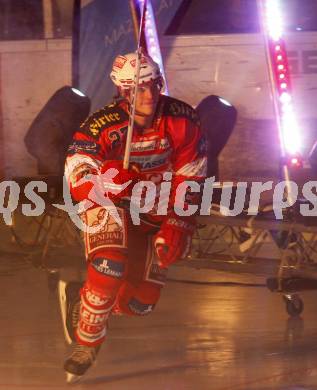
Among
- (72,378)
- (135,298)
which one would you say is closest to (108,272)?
(72,378)

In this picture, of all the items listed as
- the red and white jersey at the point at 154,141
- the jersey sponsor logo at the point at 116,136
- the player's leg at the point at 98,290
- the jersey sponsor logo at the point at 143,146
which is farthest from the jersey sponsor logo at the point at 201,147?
the player's leg at the point at 98,290

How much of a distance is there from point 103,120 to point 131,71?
33cm

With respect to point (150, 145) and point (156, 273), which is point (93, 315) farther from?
point (150, 145)

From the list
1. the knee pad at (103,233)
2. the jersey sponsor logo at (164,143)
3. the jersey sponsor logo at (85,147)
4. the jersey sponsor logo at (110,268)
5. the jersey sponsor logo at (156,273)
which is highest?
the jersey sponsor logo at (85,147)

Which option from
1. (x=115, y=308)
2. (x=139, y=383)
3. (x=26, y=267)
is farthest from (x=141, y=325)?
(x=26, y=267)

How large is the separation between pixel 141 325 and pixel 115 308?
3.20 ft

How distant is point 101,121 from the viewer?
273 inches

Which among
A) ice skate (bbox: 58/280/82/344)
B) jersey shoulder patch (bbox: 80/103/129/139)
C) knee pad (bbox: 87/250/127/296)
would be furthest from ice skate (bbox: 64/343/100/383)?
jersey shoulder patch (bbox: 80/103/129/139)

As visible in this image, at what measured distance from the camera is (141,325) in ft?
26.8

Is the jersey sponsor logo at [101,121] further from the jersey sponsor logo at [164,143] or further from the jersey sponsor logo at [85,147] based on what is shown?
the jersey sponsor logo at [164,143]

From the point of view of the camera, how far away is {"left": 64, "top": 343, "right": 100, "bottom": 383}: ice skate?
21.6 ft

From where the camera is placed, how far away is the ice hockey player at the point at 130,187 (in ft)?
21.7

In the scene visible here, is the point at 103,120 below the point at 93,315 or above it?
above

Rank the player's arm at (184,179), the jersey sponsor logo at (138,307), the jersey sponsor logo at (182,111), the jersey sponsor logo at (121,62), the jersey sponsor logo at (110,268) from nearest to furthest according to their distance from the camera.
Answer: the jersey sponsor logo at (110,268), the player's arm at (184,179), the jersey sponsor logo at (121,62), the jersey sponsor logo at (182,111), the jersey sponsor logo at (138,307)
